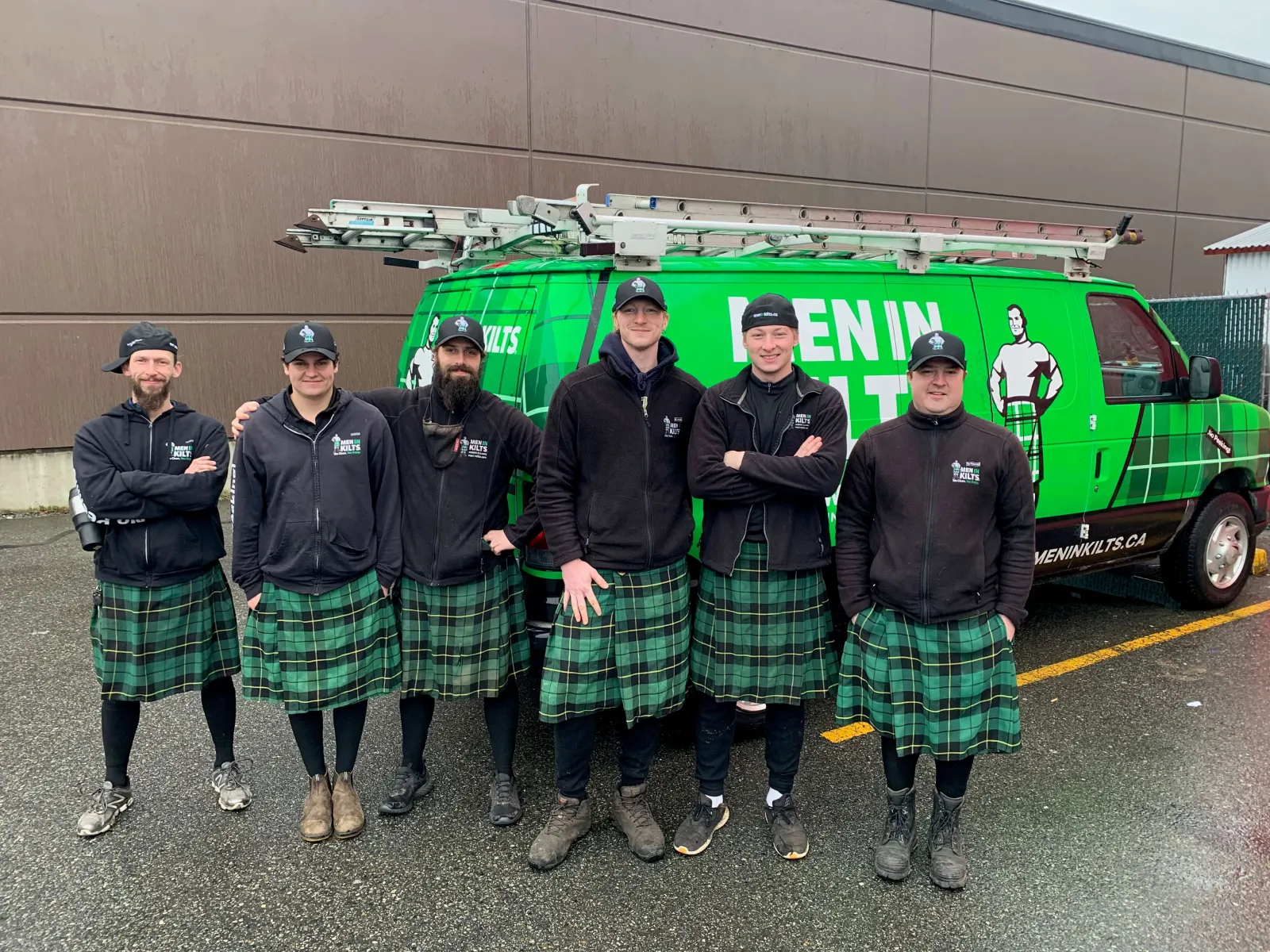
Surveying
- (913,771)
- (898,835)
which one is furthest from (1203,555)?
(898,835)

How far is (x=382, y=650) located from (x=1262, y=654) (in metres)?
4.79

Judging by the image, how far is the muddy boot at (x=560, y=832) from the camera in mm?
3072

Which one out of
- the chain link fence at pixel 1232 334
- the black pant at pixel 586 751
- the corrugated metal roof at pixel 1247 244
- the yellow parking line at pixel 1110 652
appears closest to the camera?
the black pant at pixel 586 751

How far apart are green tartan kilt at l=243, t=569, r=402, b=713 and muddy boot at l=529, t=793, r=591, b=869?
83cm

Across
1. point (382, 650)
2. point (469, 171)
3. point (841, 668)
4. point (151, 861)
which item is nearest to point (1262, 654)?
point (841, 668)

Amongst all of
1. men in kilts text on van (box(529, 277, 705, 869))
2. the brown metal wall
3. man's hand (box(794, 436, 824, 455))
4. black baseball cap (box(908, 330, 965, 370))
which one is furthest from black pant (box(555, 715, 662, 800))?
the brown metal wall

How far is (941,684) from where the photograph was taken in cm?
290

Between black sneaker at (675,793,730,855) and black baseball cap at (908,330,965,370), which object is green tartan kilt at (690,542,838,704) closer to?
black sneaker at (675,793,730,855)

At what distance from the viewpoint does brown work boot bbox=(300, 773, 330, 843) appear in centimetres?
325

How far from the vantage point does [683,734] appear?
13.5 feet

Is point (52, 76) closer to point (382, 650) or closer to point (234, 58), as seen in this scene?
point (234, 58)

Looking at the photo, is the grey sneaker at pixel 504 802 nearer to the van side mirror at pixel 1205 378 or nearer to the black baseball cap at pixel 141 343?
the black baseball cap at pixel 141 343

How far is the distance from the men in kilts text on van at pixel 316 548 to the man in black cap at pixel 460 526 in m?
0.09

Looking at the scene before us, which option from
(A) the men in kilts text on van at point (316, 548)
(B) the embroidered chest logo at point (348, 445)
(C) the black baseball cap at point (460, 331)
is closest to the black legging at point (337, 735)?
(A) the men in kilts text on van at point (316, 548)
